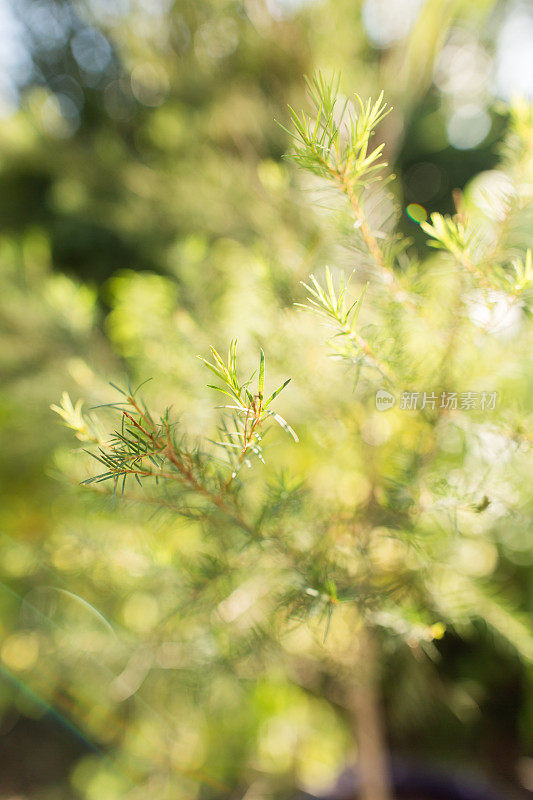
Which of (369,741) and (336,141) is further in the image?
(369,741)

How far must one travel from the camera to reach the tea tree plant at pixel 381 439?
1.02ft

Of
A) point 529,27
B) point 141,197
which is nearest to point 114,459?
point 141,197

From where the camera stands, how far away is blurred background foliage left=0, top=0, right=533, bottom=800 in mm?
563

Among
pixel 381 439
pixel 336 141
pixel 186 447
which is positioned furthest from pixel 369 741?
pixel 336 141

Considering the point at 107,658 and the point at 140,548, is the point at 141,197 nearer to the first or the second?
the point at 140,548

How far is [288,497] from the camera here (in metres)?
0.41

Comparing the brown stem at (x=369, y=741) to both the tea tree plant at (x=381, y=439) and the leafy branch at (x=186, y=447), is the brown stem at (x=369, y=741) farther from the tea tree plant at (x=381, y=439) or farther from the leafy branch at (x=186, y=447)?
the leafy branch at (x=186, y=447)

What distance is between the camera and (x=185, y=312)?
0.59 m

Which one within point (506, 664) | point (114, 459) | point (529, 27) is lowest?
point (506, 664)

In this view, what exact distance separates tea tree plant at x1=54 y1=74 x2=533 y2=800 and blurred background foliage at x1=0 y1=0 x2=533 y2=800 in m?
0.03

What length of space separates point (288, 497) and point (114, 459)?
16 centimetres

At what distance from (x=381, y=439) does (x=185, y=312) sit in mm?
279

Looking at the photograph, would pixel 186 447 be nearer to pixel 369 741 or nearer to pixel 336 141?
pixel 336 141

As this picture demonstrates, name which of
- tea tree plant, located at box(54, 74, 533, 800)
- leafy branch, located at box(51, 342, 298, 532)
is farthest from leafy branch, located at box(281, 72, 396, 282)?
leafy branch, located at box(51, 342, 298, 532)
